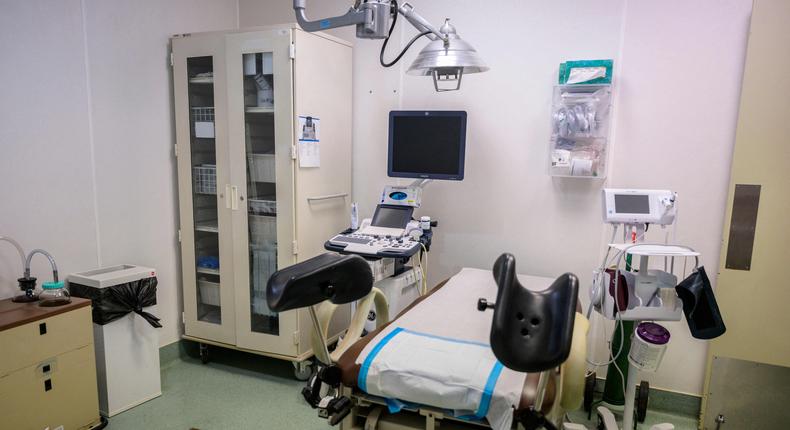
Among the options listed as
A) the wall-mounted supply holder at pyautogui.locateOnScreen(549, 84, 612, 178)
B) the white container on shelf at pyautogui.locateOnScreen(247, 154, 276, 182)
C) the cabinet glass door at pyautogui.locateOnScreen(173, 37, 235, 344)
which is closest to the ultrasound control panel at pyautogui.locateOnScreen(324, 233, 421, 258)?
the white container on shelf at pyautogui.locateOnScreen(247, 154, 276, 182)

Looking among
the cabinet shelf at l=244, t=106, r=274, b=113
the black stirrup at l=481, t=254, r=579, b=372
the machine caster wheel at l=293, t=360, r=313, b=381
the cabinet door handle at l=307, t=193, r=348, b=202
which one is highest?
the cabinet shelf at l=244, t=106, r=274, b=113

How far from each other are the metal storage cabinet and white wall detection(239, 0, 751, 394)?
45cm

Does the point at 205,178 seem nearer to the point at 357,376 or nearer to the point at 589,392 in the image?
the point at 357,376

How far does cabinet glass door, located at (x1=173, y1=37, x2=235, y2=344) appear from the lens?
309 cm

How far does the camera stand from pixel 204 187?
324 cm

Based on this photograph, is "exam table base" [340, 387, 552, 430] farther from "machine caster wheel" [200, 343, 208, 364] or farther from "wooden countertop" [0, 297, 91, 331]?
"machine caster wheel" [200, 343, 208, 364]

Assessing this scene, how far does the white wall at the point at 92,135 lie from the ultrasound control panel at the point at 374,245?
132 centimetres

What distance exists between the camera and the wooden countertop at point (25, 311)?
215 cm

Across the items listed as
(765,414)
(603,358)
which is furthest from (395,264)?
(765,414)

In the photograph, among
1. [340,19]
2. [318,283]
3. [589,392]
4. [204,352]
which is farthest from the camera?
[204,352]

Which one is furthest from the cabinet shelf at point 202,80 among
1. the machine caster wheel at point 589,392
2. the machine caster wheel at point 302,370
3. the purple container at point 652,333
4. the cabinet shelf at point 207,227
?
the machine caster wheel at point 589,392

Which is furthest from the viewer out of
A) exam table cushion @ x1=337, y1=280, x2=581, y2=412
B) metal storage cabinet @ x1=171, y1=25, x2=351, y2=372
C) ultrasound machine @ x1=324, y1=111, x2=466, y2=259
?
metal storage cabinet @ x1=171, y1=25, x2=351, y2=372

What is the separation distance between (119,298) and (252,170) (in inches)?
42.0

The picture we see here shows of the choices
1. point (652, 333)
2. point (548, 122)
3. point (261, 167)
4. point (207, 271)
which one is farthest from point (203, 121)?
point (652, 333)
